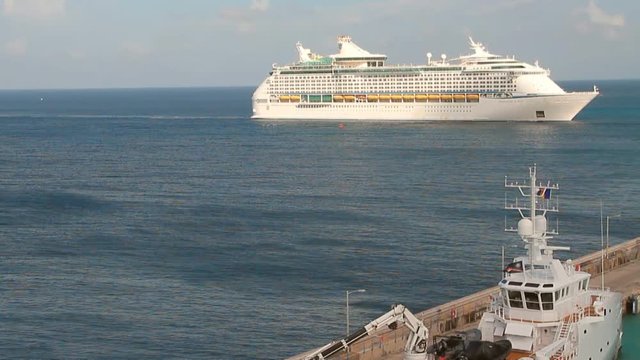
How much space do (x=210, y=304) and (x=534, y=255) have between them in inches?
930

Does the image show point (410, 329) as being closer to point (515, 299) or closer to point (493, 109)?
point (515, 299)

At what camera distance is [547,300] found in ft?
115

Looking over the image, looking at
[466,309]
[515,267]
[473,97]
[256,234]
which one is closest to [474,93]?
[473,97]

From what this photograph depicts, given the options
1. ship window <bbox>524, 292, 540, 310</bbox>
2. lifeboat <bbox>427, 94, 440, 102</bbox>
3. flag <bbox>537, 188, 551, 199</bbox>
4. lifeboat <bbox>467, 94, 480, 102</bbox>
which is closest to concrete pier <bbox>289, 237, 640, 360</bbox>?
flag <bbox>537, 188, 551, 199</bbox>

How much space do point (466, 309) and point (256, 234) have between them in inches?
1289

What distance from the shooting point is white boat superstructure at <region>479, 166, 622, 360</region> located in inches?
1355

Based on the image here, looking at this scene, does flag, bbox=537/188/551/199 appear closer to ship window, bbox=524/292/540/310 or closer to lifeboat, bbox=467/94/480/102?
ship window, bbox=524/292/540/310

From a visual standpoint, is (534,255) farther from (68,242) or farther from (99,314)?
(68,242)

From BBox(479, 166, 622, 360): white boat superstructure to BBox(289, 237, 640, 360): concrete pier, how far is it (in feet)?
15.2

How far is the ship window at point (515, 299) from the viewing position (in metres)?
34.9

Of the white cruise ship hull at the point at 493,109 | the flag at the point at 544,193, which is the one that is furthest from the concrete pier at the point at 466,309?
the white cruise ship hull at the point at 493,109

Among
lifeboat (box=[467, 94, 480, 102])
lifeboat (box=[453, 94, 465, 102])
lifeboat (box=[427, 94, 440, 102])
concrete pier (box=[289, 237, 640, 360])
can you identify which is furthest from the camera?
lifeboat (box=[427, 94, 440, 102])

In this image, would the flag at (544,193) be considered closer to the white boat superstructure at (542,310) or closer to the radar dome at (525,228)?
the white boat superstructure at (542,310)

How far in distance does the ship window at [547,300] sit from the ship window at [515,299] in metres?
0.76
